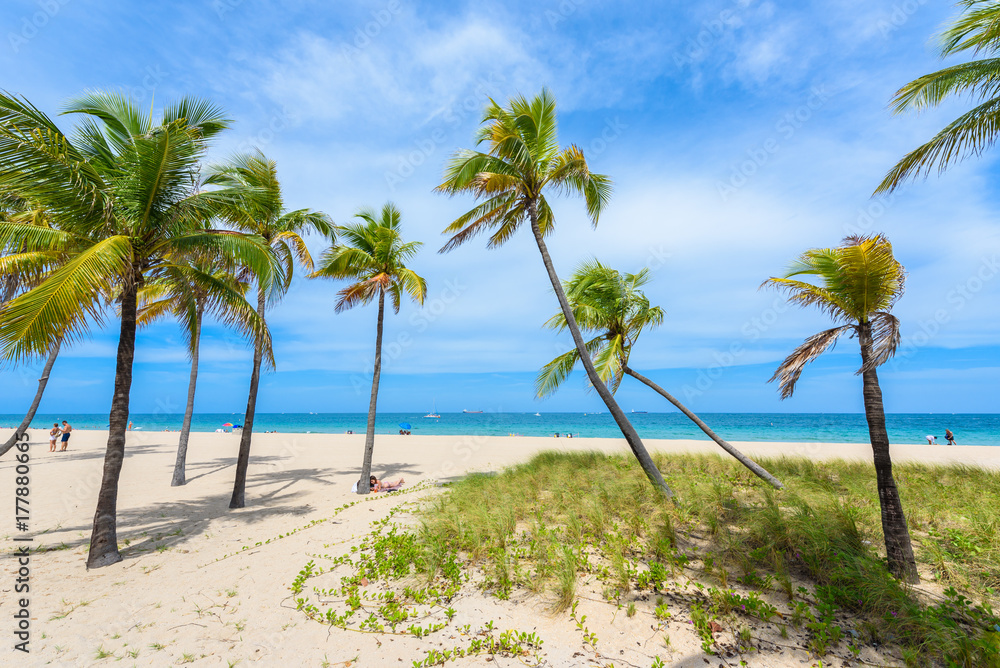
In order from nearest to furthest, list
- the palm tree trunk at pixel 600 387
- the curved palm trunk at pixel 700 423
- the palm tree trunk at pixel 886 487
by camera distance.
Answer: the palm tree trunk at pixel 886 487
the palm tree trunk at pixel 600 387
the curved palm trunk at pixel 700 423

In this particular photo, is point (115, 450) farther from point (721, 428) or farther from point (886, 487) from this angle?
point (721, 428)

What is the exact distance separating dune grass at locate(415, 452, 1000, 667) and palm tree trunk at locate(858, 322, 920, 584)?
21cm

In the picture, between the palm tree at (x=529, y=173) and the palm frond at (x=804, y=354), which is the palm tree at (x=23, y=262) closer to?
the palm tree at (x=529, y=173)

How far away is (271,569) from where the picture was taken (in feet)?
20.5

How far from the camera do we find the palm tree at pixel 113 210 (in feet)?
18.3

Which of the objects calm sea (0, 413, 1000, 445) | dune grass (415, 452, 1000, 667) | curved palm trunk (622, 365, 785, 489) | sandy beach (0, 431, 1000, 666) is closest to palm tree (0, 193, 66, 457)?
sandy beach (0, 431, 1000, 666)

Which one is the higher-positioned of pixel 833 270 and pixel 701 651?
pixel 833 270

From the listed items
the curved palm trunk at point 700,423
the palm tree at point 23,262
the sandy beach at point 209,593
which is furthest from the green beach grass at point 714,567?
the palm tree at point 23,262

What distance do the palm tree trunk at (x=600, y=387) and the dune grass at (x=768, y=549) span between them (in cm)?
29

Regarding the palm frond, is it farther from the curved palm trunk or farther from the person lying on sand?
the person lying on sand

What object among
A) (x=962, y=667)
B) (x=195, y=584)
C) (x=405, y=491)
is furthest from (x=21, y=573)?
(x=962, y=667)

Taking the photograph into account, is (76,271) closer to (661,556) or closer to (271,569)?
(271,569)

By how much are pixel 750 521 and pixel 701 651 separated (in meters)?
2.74

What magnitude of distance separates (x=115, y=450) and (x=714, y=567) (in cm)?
959
